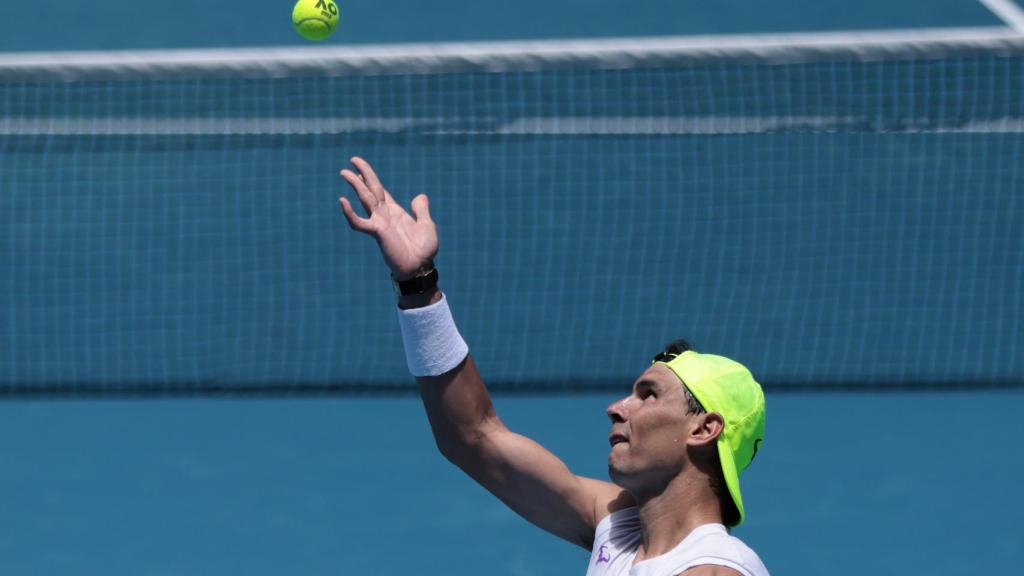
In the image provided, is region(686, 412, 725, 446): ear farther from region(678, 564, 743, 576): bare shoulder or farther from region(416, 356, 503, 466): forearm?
region(416, 356, 503, 466): forearm

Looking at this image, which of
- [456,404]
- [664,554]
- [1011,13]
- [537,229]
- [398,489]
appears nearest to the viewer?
[664,554]

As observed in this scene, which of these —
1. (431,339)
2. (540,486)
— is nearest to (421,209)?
(431,339)

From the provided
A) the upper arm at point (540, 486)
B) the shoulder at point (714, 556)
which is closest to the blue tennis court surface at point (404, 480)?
the upper arm at point (540, 486)

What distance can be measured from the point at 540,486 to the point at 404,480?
11.8 feet

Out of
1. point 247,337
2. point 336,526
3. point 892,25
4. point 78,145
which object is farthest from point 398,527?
point 892,25

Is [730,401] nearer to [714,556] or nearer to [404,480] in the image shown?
[714,556]

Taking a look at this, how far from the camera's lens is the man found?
4.16 metres

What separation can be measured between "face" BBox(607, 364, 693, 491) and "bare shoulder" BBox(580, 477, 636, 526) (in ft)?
1.08

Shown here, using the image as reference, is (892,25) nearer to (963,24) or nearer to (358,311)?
(963,24)

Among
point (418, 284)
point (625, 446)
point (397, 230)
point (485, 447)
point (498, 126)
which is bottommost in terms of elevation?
point (498, 126)

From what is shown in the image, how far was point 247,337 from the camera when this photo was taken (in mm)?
8742

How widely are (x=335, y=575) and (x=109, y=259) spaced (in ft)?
8.35

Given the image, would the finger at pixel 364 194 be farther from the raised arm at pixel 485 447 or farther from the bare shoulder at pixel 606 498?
the bare shoulder at pixel 606 498

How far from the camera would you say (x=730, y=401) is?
166 inches
